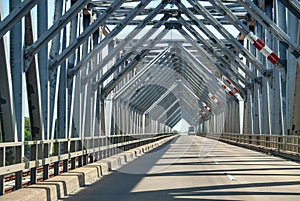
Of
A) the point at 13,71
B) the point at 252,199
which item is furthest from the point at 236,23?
the point at 252,199

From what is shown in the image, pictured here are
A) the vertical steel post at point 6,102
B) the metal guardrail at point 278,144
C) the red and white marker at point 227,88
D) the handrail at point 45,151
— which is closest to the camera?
the handrail at point 45,151

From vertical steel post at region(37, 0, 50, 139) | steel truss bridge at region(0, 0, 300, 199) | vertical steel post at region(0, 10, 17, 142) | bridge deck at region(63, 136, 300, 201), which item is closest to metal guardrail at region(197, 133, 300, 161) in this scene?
steel truss bridge at region(0, 0, 300, 199)

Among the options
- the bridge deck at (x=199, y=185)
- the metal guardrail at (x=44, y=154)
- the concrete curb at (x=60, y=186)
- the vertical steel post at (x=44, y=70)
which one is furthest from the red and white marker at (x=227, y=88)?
the vertical steel post at (x=44, y=70)

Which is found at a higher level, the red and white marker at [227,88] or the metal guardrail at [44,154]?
the red and white marker at [227,88]

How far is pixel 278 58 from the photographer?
26.0 m

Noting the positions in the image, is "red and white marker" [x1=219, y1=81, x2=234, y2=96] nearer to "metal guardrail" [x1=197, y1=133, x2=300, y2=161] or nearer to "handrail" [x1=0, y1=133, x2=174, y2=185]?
"metal guardrail" [x1=197, y1=133, x2=300, y2=161]

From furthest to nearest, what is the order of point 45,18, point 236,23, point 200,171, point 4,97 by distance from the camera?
point 236,23 → point 200,171 → point 45,18 → point 4,97

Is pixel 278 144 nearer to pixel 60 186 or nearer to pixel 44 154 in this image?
pixel 44 154

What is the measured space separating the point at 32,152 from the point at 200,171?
802 centimetres

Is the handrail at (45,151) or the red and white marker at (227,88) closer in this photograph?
the handrail at (45,151)

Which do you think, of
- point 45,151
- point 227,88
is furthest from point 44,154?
point 227,88

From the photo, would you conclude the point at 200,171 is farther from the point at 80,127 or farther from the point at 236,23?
the point at 236,23

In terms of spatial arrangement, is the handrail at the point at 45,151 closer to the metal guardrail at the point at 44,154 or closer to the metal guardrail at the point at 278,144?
the metal guardrail at the point at 44,154

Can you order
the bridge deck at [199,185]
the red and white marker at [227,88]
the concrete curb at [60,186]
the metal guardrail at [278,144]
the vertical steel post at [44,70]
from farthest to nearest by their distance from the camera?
the red and white marker at [227,88] → the metal guardrail at [278,144] → the vertical steel post at [44,70] → the bridge deck at [199,185] → the concrete curb at [60,186]
